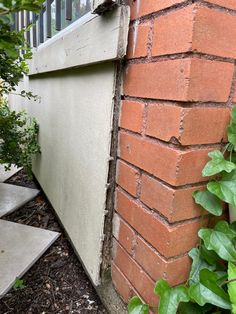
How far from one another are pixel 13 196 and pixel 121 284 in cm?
164

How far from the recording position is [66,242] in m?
1.82

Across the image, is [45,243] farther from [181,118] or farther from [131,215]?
[181,118]

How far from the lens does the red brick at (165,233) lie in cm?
88

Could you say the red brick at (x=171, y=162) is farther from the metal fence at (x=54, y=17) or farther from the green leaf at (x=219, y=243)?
the metal fence at (x=54, y=17)

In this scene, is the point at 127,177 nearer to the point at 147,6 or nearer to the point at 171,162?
the point at 171,162

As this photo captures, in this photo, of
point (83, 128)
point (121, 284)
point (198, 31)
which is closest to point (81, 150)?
point (83, 128)

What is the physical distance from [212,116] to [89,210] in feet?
2.55

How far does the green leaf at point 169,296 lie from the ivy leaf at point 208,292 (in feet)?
0.16

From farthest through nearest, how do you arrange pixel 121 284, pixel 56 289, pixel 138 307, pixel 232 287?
pixel 56 289 → pixel 121 284 → pixel 138 307 → pixel 232 287

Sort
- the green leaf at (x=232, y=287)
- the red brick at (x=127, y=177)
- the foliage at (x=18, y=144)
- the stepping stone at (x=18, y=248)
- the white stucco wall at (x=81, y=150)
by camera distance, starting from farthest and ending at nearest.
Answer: the foliage at (x=18, y=144) → the stepping stone at (x=18, y=248) → the white stucco wall at (x=81, y=150) → the red brick at (x=127, y=177) → the green leaf at (x=232, y=287)

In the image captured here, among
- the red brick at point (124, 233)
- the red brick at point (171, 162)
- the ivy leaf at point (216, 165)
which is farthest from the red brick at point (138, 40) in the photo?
the red brick at point (124, 233)

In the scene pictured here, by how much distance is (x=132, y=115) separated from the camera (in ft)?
3.43

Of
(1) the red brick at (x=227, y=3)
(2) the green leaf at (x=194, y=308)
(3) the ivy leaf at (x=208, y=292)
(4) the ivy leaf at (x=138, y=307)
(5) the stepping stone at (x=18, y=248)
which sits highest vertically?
(1) the red brick at (x=227, y=3)

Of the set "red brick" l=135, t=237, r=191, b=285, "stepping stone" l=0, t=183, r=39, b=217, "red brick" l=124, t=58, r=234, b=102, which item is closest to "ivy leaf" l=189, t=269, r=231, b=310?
"red brick" l=135, t=237, r=191, b=285
